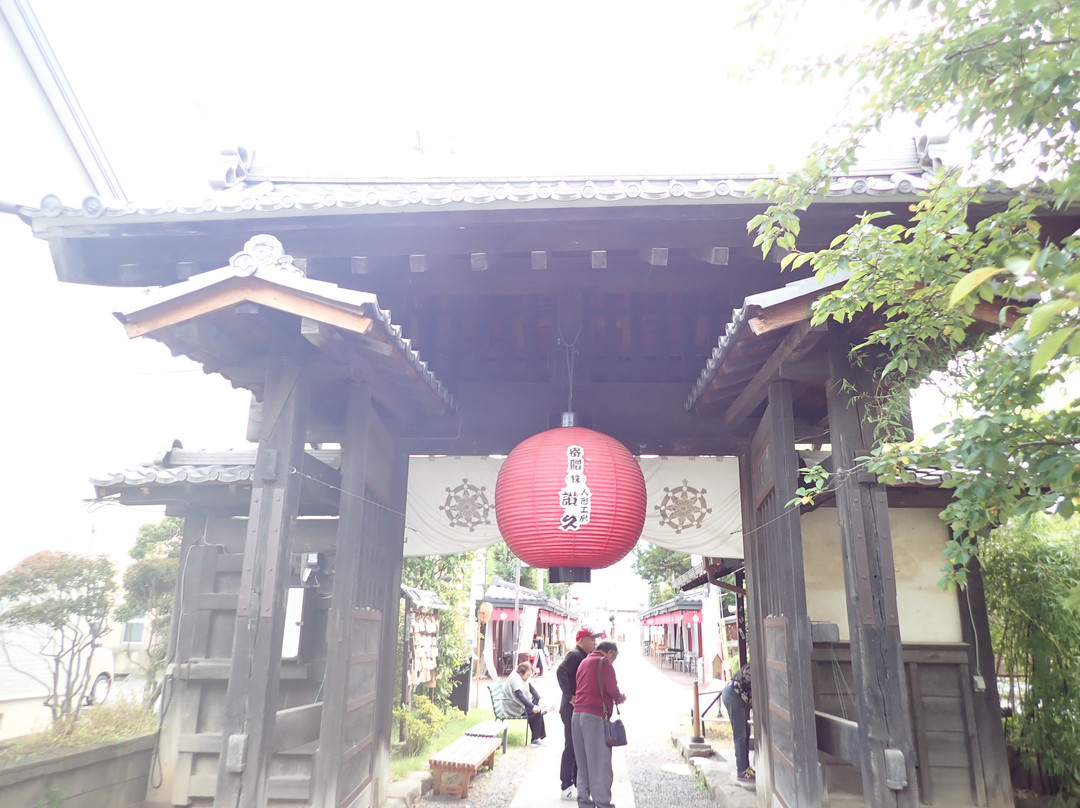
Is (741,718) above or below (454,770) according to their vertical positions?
above

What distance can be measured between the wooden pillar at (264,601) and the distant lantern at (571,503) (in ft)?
5.69

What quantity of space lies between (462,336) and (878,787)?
4.95 meters

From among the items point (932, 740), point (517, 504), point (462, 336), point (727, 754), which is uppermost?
point (462, 336)

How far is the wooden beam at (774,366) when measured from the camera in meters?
4.49

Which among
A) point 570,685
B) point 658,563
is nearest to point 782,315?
point 570,685

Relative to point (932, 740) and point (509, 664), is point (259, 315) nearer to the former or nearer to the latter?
point (932, 740)

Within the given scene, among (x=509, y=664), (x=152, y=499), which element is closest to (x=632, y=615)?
(x=509, y=664)

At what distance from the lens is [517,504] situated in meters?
5.55

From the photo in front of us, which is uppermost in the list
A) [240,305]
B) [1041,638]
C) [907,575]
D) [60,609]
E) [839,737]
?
[240,305]

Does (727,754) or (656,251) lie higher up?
(656,251)

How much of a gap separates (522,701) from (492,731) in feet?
2.92

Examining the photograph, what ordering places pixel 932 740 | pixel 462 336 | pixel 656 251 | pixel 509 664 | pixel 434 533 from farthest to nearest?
1. pixel 509 664
2. pixel 434 533
3. pixel 462 336
4. pixel 932 740
5. pixel 656 251

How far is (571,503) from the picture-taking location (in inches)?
212

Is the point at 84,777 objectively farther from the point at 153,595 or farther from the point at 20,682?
the point at 153,595
